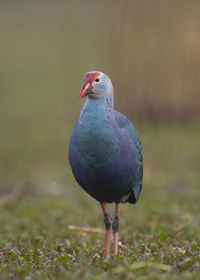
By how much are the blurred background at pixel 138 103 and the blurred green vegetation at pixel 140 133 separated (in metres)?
0.02

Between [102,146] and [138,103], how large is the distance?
403 inches

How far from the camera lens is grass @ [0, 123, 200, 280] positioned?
3.89m

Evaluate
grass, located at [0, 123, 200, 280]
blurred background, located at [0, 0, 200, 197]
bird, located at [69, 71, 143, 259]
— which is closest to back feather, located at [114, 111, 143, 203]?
bird, located at [69, 71, 143, 259]

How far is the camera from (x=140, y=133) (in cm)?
1324

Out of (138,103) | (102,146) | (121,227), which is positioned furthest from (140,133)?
(102,146)

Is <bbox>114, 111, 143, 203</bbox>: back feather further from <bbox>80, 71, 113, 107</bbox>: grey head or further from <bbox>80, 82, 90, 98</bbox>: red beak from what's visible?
<bbox>80, 82, 90, 98</bbox>: red beak

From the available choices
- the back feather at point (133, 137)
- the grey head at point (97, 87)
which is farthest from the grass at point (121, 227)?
the grey head at point (97, 87)

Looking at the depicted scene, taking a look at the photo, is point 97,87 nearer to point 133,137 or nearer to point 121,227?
point 133,137

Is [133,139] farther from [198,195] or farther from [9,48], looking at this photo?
[9,48]

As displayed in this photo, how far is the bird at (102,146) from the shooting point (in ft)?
13.1

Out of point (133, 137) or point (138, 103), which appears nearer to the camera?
point (133, 137)

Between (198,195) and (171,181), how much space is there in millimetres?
986

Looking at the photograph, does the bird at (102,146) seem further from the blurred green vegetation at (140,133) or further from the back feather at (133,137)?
the blurred green vegetation at (140,133)

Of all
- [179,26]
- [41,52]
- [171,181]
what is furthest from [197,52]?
[41,52]
